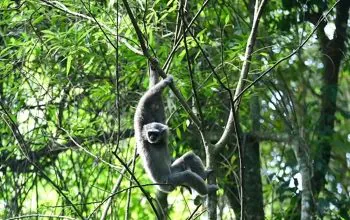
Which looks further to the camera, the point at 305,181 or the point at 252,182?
the point at 252,182

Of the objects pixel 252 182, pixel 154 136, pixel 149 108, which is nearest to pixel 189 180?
pixel 154 136

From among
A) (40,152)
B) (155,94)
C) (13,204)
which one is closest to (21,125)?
(40,152)

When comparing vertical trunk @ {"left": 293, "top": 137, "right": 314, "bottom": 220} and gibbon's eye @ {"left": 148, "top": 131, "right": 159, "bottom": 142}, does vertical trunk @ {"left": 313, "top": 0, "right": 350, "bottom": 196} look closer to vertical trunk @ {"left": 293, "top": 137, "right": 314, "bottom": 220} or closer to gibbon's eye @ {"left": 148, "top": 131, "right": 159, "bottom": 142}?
vertical trunk @ {"left": 293, "top": 137, "right": 314, "bottom": 220}

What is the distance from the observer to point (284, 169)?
1018 cm

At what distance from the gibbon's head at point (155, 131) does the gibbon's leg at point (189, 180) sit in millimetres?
535

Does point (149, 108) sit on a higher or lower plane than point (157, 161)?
higher

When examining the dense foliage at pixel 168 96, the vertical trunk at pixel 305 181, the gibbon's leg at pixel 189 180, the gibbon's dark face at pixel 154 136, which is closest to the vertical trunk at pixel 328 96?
the dense foliage at pixel 168 96

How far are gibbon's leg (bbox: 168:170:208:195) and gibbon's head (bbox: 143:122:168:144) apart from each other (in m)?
0.53

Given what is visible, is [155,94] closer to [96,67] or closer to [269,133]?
[96,67]

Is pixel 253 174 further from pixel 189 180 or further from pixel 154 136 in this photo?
pixel 154 136

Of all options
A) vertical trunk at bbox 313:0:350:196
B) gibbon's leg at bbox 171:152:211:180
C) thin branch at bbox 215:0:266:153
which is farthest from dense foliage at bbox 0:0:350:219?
thin branch at bbox 215:0:266:153

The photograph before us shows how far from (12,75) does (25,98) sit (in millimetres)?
542

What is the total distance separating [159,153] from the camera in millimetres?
8320

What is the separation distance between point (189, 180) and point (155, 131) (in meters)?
0.72
